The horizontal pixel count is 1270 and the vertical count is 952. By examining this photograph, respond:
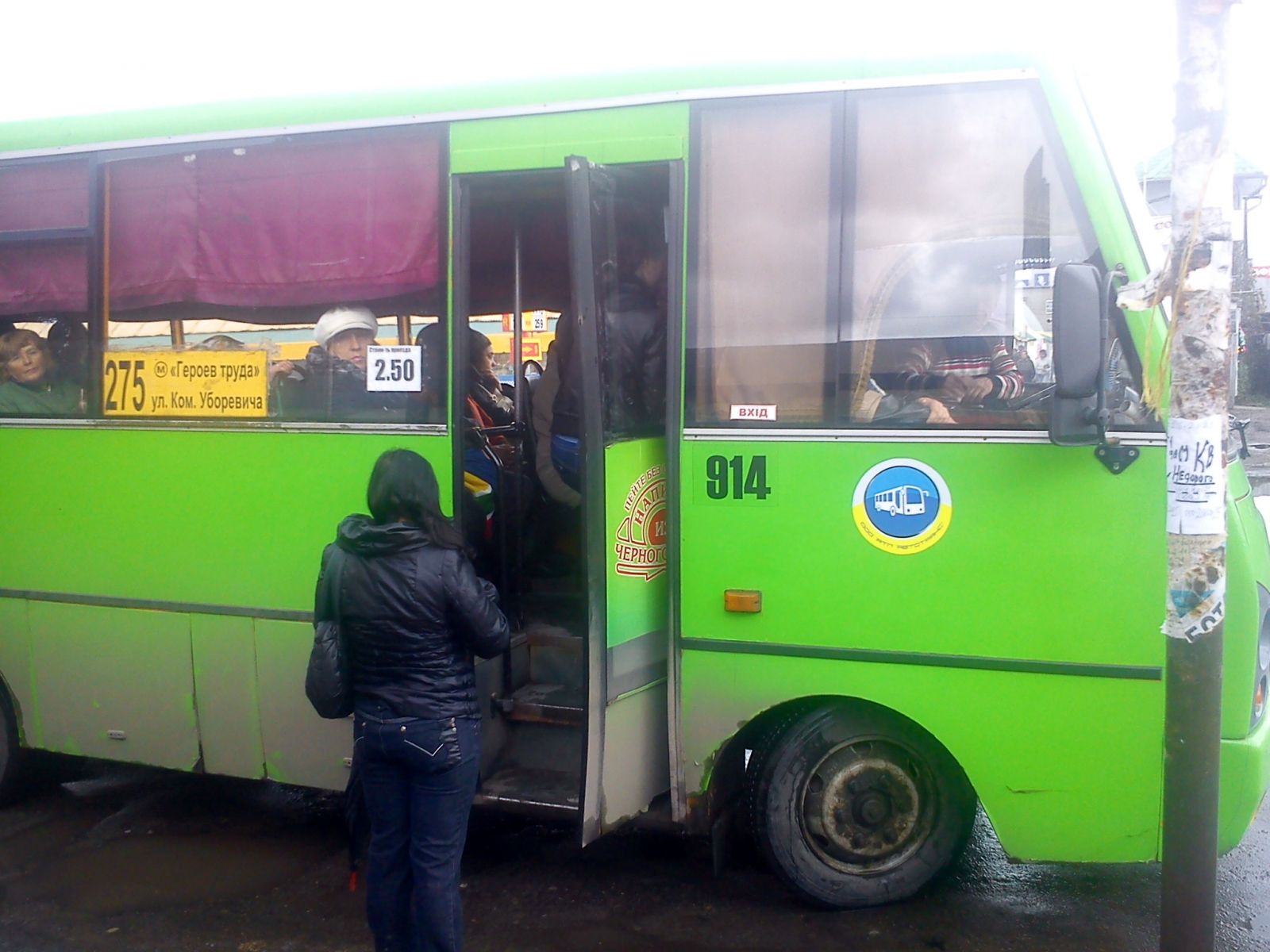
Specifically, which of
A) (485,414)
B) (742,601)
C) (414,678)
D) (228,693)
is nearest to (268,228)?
(485,414)

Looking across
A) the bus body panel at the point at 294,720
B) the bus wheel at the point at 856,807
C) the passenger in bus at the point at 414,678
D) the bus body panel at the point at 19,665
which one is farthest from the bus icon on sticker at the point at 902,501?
the bus body panel at the point at 19,665

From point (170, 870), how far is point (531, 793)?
5.84 feet

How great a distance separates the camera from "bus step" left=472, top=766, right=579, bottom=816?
14.3ft

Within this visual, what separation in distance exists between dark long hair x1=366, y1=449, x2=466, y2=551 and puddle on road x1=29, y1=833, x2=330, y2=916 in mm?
2225

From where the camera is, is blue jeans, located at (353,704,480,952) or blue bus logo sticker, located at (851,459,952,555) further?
blue bus logo sticker, located at (851,459,952,555)

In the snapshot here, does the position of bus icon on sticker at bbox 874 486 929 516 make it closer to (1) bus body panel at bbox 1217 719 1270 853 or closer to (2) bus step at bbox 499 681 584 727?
(1) bus body panel at bbox 1217 719 1270 853

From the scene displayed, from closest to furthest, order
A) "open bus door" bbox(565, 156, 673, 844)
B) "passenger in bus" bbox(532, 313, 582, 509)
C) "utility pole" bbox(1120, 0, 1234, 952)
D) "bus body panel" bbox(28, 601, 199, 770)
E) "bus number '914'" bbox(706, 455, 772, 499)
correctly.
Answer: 1. "utility pole" bbox(1120, 0, 1234, 952)
2. "open bus door" bbox(565, 156, 673, 844)
3. "bus number '914'" bbox(706, 455, 772, 499)
4. "bus body panel" bbox(28, 601, 199, 770)
5. "passenger in bus" bbox(532, 313, 582, 509)

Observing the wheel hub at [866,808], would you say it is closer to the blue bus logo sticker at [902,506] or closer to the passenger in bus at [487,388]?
the blue bus logo sticker at [902,506]

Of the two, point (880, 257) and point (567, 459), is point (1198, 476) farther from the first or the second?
point (567, 459)

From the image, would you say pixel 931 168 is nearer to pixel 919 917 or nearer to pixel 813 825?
pixel 813 825

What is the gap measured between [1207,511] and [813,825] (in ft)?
6.36

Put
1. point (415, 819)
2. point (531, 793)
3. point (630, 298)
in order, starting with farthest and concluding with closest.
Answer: point (531, 793), point (630, 298), point (415, 819)

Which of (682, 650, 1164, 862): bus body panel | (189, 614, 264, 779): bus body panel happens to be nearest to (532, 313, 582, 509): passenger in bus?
(189, 614, 264, 779): bus body panel

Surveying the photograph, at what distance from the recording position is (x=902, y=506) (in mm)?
3908
